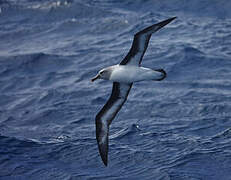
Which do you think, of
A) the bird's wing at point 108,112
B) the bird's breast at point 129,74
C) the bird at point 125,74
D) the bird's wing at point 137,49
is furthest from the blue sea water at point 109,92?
the bird's wing at point 137,49

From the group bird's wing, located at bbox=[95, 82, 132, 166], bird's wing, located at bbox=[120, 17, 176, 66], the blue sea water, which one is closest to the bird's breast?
bird's wing, located at bbox=[120, 17, 176, 66]

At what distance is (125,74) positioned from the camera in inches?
474

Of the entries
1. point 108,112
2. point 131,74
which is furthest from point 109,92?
point 131,74

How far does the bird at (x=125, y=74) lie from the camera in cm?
1142

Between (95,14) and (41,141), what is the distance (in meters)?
14.0

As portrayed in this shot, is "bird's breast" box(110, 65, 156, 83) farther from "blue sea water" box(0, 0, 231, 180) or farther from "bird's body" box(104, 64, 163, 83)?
"blue sea water" box(0, 0, 231, 180)

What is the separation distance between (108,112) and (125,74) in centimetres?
139

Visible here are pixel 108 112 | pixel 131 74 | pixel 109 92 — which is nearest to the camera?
pixel 131 74

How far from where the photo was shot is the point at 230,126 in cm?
1557

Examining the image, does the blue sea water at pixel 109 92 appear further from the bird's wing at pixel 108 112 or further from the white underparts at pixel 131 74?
the white underparts at pixel 131 74

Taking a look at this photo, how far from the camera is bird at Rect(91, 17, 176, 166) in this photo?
11.4 metres

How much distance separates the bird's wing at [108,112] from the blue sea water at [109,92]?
50.3 inches

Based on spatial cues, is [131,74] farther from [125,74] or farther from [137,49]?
[137,49]

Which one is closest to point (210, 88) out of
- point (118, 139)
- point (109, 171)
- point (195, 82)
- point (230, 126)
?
point (195, 82)
